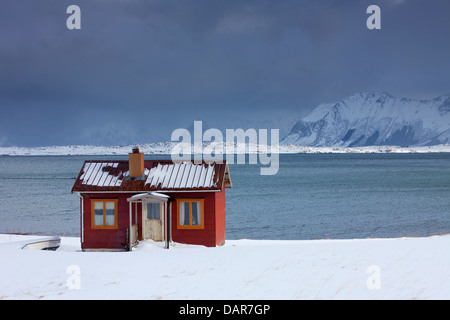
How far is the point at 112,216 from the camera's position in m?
23.6

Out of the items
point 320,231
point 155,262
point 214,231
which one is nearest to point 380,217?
point 320,231

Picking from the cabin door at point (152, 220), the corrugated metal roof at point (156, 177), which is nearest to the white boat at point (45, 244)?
the corrugated metal roof at point (156, 177)

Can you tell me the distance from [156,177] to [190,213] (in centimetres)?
237

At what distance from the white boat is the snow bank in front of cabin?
3376 millimetres

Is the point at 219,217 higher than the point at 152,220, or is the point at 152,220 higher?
the point at 152,220

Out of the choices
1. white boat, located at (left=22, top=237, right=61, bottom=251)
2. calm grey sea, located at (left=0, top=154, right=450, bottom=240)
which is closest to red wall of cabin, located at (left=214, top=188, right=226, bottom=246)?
white boat, located at (left=22, top=237, right=61, bottom=251)

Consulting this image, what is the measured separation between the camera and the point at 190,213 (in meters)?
23.2

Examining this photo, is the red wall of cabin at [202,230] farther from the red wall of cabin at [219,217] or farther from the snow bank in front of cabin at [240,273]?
the snow bank in front of cabin at [240,273]

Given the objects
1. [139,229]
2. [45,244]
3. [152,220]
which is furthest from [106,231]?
[45,244]

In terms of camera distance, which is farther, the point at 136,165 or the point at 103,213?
the point at 136,165

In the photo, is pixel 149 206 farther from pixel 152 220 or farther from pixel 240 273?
pixel 240 273

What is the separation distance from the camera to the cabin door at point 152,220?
22.9 m

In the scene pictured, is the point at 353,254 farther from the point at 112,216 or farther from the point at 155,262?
the point at 112,216
